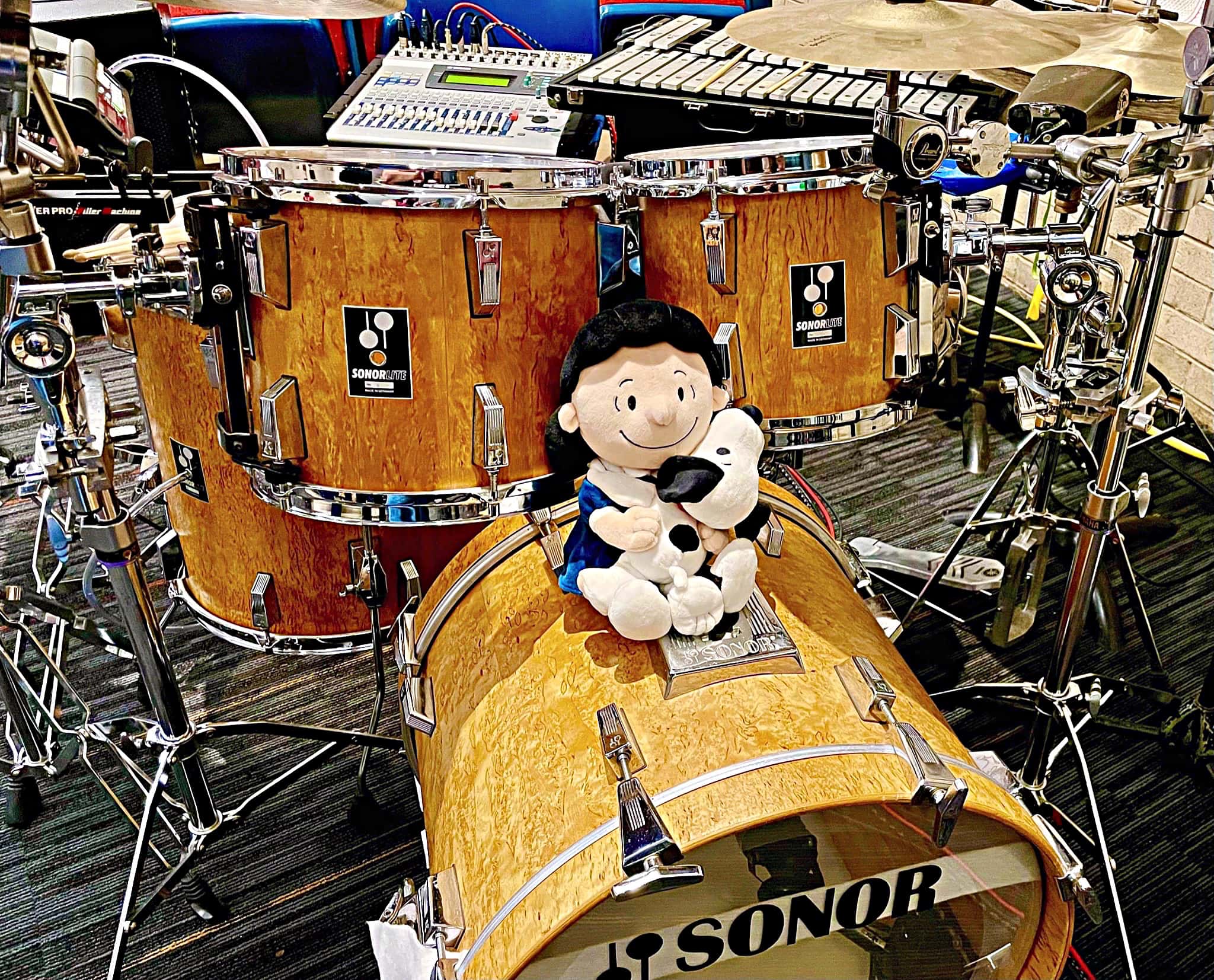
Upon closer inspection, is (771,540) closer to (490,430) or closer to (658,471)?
(658,471)

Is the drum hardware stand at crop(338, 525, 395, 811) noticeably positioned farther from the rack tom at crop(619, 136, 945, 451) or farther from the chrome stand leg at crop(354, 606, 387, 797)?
the rack tom at crop(619, 136, 945, 451)

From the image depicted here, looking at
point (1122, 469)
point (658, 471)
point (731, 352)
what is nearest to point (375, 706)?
point (658, 471)

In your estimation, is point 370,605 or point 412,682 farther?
point 370,605

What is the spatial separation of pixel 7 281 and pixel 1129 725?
172 centimetres

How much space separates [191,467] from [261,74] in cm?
199

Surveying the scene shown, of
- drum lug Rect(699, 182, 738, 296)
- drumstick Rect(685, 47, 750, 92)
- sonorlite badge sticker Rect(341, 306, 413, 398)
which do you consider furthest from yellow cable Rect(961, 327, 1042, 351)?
sonorlite badge sticker Rect(341, 306, 413, 398)

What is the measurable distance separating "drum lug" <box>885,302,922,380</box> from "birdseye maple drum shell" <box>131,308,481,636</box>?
0.86 meters

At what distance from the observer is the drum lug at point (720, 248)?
1261 mm

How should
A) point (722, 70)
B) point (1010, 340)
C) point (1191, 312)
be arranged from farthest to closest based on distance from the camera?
point (1010, 340)
point (1191, 312)
point (722, 70)

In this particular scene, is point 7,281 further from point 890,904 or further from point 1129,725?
point 1129,725

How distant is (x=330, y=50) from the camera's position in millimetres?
3281

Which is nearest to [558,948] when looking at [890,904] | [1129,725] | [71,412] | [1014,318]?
[890,904]

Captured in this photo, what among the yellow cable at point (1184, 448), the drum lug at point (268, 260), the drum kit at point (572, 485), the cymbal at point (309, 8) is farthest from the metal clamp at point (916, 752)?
the yellow cable at point (1184, 448)

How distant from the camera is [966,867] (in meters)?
1.04
